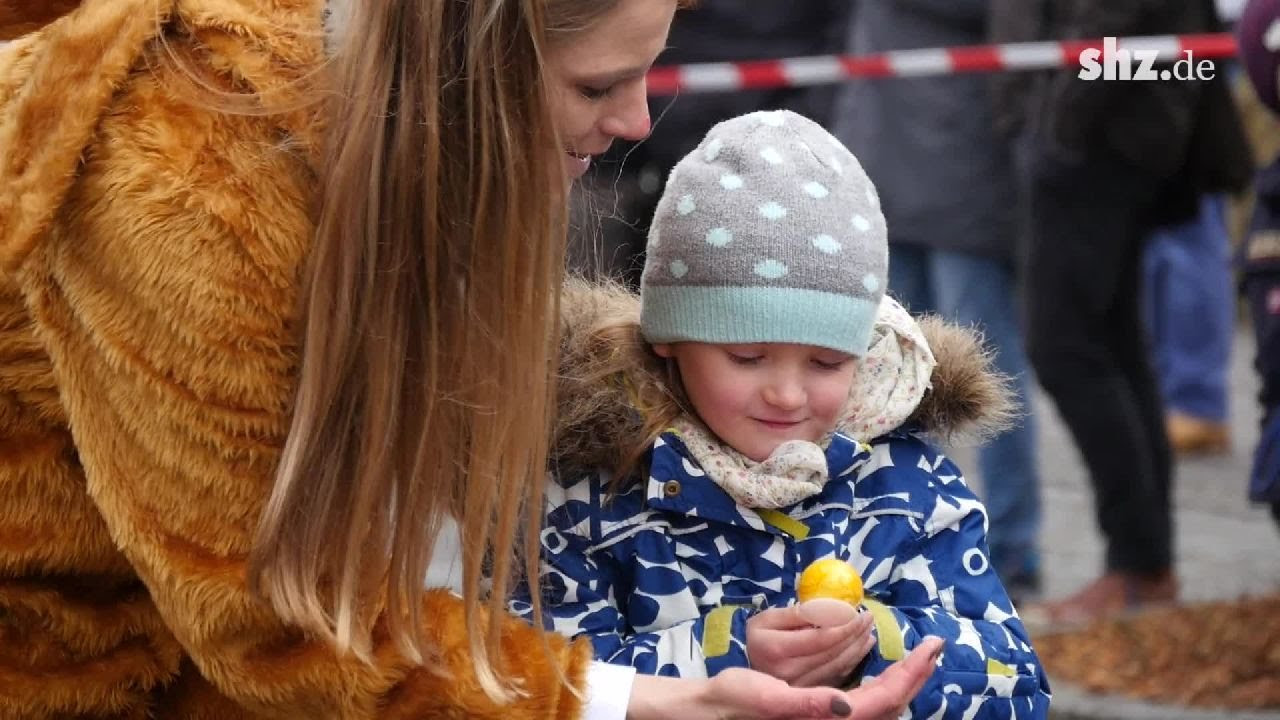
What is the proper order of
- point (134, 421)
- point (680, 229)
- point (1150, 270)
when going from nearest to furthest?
point (134, 421)
point (680, 229)
point (1150, 270)

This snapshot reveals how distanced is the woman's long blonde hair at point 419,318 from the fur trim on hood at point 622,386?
28 cm

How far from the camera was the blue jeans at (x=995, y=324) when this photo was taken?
5.31 meters

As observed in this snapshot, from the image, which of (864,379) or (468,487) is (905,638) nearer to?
(864,379)

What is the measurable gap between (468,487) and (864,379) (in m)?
0.61

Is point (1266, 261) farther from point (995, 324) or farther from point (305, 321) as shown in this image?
point (305, 321)

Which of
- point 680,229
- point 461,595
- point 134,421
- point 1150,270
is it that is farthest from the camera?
point 1150,270

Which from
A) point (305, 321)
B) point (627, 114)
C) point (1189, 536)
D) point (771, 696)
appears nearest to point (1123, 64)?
point (1189, 536)

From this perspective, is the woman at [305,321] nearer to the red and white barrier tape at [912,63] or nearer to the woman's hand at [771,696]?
the woman's hand at [771,696]

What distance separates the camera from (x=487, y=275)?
211 cm

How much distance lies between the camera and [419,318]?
213cm

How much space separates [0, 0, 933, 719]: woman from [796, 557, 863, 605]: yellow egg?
0.10 m

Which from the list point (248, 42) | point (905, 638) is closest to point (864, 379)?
point (905, 638)

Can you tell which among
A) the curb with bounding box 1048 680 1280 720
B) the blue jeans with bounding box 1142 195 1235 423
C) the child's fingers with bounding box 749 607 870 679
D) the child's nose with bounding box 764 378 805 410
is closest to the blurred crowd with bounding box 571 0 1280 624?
the curb with bounding box 1048 680 1280 720

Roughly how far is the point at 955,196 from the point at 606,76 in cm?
319
